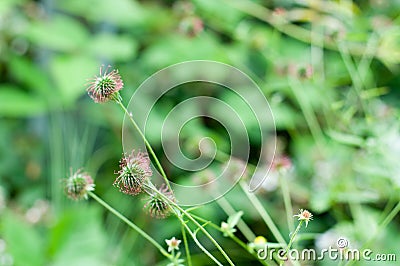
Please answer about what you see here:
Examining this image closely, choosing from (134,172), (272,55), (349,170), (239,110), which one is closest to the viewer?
(134,172)

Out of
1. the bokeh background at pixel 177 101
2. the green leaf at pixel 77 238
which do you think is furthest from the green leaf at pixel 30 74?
the green leaf at pixel 77 238

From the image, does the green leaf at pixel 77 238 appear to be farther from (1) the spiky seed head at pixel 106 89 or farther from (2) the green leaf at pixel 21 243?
(1) the spiky seed head at pixel 106 89

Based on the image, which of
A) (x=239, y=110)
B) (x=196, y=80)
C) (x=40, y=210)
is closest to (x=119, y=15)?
(x=196, y=80)

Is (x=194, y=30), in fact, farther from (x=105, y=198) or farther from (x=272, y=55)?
(x=105, y=198)

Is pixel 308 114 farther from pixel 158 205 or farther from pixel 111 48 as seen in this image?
pixel 158 205

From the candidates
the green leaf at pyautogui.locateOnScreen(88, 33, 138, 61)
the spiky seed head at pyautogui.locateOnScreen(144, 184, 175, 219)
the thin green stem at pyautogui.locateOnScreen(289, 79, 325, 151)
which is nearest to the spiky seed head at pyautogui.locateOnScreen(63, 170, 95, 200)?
the spiky seed head at pyautogui.locateOnScreen(144, 184, 175, 219)

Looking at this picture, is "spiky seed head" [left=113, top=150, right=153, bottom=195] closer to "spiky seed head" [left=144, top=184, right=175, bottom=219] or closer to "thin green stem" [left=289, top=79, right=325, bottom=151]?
"spiky seed head" [left=144, top=184, right=175, bottom=219]

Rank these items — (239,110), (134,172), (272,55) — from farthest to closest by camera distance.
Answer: (239,110), (272,55), (134,172)
